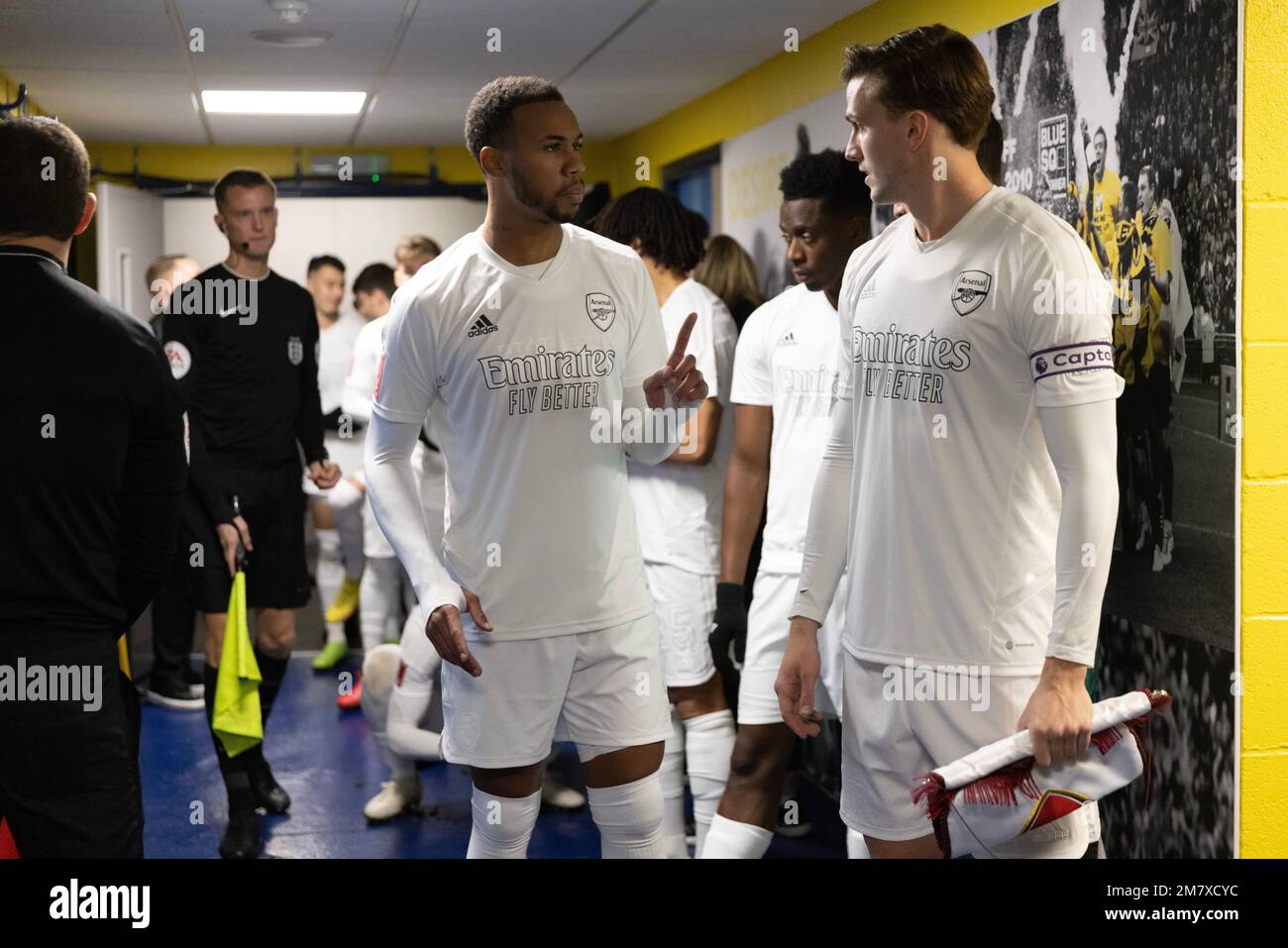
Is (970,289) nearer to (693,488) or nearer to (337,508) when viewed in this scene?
(693,488)

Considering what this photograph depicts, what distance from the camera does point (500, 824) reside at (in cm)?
220

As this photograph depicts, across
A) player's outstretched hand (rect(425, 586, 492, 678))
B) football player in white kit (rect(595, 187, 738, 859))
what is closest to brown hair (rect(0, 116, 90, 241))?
player's outstretched hand (rect(425, 586, 492, 678))

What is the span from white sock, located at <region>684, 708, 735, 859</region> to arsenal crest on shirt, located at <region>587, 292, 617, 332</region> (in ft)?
3.97

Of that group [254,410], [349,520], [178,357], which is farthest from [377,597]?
[178,357]

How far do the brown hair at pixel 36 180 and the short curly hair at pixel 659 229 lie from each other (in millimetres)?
1634

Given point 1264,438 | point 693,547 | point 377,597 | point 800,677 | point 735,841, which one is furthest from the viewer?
point 377,597

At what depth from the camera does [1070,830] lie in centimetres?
182

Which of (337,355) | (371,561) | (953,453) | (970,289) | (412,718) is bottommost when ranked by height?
(412,718)

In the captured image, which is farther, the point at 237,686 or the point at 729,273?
the point at 729,273

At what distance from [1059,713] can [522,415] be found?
0.92 meters

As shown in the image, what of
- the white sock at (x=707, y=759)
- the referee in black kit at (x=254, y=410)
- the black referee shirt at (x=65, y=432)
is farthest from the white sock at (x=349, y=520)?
the black referee shirt at (x=65, y=432)

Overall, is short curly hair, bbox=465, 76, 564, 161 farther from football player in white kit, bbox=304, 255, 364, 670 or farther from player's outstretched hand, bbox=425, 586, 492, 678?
football player in white kit, bbox=304, 255, 364, 670

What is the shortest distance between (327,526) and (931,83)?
4020 millimetres

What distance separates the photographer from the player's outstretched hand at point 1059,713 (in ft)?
5.52
